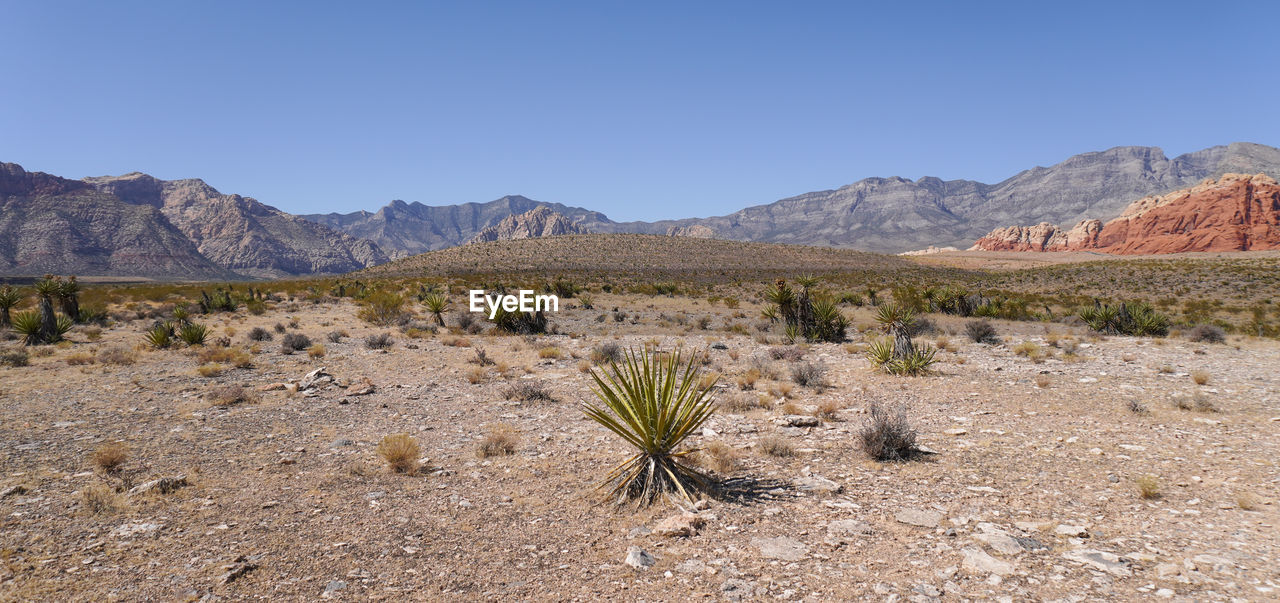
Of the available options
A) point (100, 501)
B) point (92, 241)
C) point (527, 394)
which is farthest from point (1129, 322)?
point (92, 241)

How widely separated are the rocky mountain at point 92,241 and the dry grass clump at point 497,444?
6915 inches

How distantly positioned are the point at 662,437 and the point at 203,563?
4.07 metres

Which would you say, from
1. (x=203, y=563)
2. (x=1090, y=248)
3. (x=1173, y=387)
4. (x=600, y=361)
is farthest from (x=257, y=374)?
(x=1090, y=248)

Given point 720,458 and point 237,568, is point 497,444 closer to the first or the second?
point 720,458

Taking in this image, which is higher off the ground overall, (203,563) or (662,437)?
(662,437)

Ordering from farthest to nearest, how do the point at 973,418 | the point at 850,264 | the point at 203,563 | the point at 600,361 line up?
the point at 850,264
the point at 600,361
the point at 973,418
the point at 203,563

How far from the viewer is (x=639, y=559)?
4637 millimetres

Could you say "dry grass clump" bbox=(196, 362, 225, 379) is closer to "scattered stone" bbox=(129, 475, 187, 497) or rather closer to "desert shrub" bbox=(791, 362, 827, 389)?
"scattered stone" bbox=(129, 475, 187, 497)

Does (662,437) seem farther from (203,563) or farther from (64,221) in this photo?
(64,221)

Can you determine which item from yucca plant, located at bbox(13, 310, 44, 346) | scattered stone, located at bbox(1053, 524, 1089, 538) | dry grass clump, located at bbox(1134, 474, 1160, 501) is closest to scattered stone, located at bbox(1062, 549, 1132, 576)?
scattered stone, located at bbox(1053, 524, 1089, 538)

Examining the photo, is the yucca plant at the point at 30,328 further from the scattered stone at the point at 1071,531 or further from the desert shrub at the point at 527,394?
the scattered stone at the point at 1071,531

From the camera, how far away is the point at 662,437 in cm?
595

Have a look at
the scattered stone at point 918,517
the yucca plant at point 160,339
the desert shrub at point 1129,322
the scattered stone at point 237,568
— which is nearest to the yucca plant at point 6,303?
the yucca plant at point 160,339

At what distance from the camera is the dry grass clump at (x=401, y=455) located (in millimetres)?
6887
